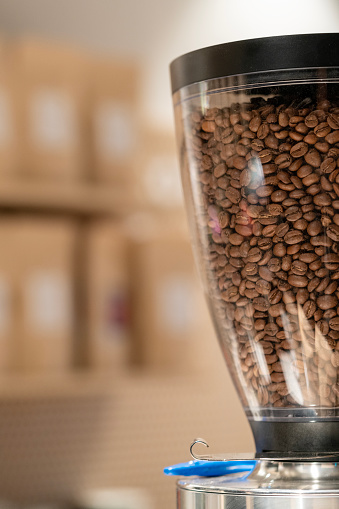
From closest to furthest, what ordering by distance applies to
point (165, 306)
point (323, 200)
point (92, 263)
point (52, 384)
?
1. point (323, 200)
2. point (52, 384)
3. point (92, 263)
4. point (165, 306)

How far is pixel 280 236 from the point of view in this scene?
0.51 meters

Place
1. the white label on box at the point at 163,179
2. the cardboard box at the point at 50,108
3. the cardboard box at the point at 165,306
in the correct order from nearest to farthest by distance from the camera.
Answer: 1. the cardboard box at the point at 50,108
2. the cardboard box at the point at 165,306
3. the white label on box at the point at 163,179

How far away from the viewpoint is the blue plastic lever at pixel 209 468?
0.54 meters

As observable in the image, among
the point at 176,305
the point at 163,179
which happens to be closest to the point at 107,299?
the point at 176,305

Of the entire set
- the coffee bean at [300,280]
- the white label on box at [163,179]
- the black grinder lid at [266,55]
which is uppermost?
the white label on box at [163,179]

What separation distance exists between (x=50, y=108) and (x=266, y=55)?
4.73 feet

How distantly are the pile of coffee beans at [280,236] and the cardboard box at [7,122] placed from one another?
1326 millimetres

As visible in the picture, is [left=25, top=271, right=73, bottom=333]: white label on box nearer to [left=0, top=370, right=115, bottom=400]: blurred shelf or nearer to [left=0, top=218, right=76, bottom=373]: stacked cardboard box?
[left=0, top=218, right=76, bottom=373]: stacked cardboard box

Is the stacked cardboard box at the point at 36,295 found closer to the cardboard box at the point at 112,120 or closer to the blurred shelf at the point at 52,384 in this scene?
the blurred shelf at the point at 52,384

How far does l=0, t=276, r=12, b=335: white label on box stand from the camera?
1771mm

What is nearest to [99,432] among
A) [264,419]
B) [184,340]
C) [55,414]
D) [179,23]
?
[55,414]

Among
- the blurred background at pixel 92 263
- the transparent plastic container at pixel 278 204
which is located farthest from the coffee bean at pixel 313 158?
the blurred background at pixel 92 263

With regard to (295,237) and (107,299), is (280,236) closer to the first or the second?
(295,237)

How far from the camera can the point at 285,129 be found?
51 centimetres
